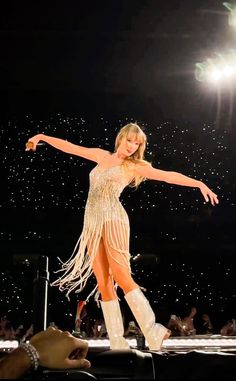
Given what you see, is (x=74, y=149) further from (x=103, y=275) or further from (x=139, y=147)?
(x=103, y=275)

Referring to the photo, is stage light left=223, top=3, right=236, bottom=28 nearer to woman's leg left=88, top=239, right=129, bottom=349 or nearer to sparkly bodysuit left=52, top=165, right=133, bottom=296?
sparkly bodysuit left=52, top=165, right=133, bottom=296

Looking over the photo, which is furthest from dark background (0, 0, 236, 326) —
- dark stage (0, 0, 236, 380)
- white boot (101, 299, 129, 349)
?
white boot (101, 299, 129, 349)

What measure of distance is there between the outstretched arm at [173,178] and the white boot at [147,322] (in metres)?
0.46

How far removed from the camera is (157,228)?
511cm

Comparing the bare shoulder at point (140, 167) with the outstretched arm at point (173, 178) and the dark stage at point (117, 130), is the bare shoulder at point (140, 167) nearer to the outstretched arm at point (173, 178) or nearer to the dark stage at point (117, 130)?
the outstretched arm at point (173, 178)

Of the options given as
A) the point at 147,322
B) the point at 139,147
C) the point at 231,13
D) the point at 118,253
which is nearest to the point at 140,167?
the point at 139,147

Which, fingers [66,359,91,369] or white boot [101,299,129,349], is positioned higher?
fingers [66,359,91,369]

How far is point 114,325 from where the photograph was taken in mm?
1921

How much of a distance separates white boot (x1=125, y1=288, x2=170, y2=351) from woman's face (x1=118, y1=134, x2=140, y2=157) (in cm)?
58

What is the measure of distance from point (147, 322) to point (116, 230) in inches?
14.8

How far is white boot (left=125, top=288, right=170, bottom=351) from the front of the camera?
1.83 metres

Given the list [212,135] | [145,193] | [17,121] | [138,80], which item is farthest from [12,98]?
[212,135]

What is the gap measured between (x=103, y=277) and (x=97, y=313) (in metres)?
3.62

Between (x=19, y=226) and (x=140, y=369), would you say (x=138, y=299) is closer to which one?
(x=140, y=369)
